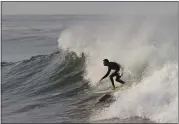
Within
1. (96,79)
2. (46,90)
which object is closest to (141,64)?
(96,79)

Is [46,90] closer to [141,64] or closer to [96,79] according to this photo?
[96,79]

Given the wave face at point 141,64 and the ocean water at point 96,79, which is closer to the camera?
the wave face at point 141,64

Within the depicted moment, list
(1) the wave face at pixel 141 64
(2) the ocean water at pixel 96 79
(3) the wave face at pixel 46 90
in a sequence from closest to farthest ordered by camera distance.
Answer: (1) the wave face at pixel 141 64 < (2) the ocean water at pixel 96 79 < (3) the wave face at pixel 46 90

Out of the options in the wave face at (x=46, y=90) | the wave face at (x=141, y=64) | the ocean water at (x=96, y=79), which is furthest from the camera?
the wave face at (x=46, y=90)

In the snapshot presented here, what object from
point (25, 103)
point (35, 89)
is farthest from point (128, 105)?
point (35, 89)

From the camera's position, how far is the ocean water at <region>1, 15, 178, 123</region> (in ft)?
37.3

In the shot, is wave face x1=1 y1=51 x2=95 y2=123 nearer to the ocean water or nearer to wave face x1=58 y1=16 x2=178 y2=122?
the ocean water

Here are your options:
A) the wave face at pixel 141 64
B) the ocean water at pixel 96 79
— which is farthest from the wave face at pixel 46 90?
the wave face at pixel 141 64

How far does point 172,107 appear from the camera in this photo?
35.6ft

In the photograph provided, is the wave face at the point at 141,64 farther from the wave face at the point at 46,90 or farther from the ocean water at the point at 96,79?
the wave face at the point at 46,90

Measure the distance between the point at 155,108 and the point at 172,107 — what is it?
0.46 meters

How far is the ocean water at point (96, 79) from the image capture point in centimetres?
1138

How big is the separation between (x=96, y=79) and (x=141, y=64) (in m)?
1.83

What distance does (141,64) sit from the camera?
50.7 ft
